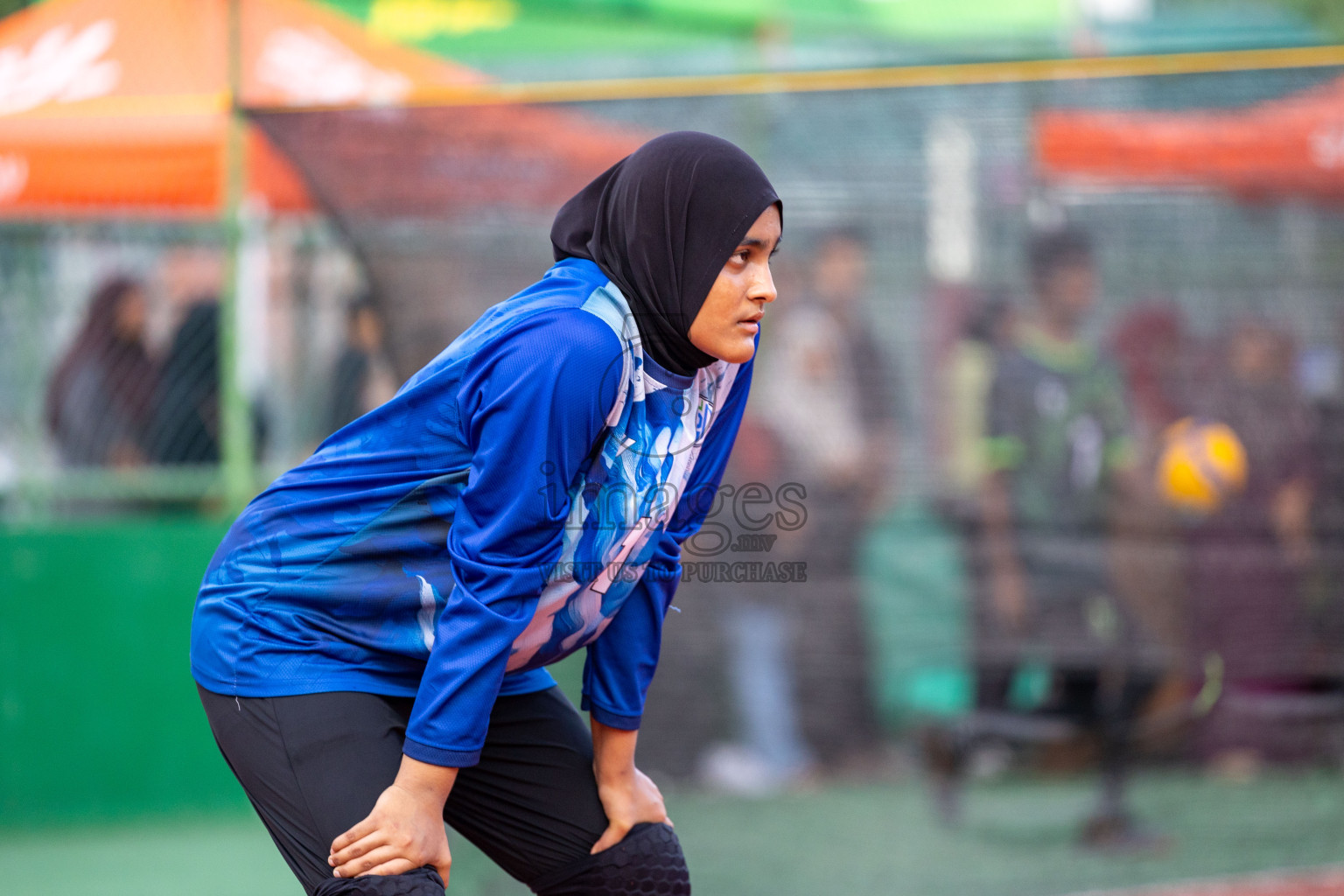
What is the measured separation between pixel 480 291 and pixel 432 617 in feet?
7.70

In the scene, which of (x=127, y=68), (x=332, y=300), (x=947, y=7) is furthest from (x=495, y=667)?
(x=947, y=7)

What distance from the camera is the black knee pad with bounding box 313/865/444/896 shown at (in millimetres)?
2021

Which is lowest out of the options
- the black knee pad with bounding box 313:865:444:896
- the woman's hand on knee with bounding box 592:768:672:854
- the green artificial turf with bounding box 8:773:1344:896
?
the green artificial turf with bounding box 8:773:1344:896

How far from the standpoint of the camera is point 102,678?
5418 mm

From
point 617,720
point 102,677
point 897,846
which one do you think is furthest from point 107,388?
point 617,720

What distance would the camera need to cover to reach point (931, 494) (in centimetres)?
476

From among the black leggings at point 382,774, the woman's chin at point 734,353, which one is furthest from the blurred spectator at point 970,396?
the woman's chin at point 734,353

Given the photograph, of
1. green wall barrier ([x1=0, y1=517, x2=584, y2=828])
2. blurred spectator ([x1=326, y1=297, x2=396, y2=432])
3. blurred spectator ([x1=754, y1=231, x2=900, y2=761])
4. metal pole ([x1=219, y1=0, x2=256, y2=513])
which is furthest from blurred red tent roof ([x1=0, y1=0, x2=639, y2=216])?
blurred spectator ([x1=754, y1=231, x2=900, y2=761])

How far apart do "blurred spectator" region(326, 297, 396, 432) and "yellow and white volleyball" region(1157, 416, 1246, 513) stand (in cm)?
270

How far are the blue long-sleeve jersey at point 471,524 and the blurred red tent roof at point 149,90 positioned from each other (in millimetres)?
3305

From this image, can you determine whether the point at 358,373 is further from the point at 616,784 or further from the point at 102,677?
the point at 616,784

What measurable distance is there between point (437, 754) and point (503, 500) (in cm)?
40

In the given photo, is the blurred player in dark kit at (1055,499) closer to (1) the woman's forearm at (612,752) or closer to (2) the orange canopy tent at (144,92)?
(1) the woman's forearm at (612,752)

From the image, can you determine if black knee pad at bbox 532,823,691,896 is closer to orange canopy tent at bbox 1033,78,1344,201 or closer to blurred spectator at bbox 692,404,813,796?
blurred spectator at bbox 692,404,813,796
